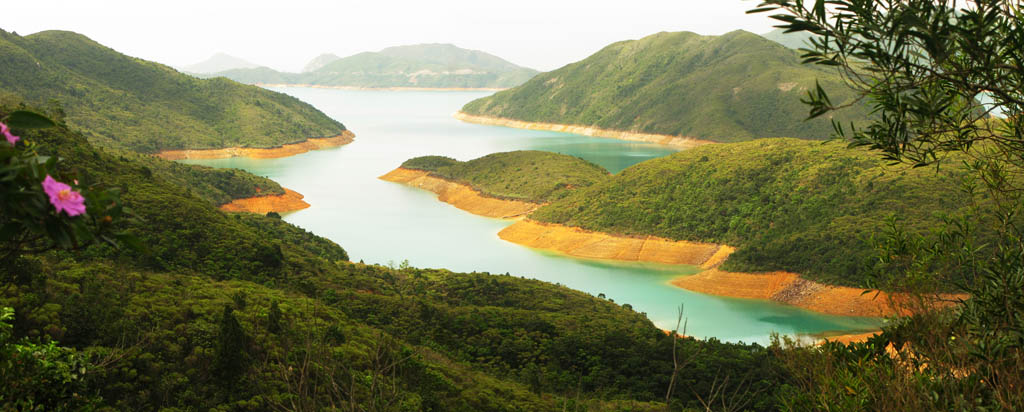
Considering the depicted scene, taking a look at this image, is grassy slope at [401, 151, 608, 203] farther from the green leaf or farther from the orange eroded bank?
the green leaf

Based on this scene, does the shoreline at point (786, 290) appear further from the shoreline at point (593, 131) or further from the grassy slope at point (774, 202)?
the shoreline at point (593, 131)

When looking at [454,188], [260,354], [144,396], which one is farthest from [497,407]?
[454,188]

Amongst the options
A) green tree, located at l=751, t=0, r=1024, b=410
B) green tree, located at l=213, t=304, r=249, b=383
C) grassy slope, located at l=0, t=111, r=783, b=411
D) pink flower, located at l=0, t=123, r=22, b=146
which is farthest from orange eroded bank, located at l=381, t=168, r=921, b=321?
pink flower, located at l=0, t=123, r=22, b=146

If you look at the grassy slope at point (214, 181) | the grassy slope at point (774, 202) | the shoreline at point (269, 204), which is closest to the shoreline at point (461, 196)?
the grassy slope at point (774, 202)

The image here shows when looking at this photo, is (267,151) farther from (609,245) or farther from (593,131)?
(609,245)

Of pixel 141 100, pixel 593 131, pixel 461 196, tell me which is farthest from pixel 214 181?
pixel 593 131

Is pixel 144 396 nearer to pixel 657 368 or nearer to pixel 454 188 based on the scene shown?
pixel 657 368
